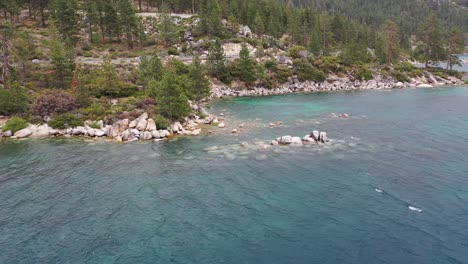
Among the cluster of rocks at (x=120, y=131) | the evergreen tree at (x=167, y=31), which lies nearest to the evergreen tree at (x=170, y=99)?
the cluster of rocks at (x=120, y=131)

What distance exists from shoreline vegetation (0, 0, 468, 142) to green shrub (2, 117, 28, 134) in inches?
5.2

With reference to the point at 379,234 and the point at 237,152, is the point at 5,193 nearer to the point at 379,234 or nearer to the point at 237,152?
the point at 237,152

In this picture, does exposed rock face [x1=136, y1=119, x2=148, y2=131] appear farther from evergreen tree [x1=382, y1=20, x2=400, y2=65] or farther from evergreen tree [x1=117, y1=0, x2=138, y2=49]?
evergreen tree [x1=382, y1=20, x2=400, y2=65]

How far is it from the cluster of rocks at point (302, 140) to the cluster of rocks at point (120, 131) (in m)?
12.8

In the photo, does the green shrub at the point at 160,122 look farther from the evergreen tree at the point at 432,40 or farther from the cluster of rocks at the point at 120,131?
the evergreen tree at the point at 432,40

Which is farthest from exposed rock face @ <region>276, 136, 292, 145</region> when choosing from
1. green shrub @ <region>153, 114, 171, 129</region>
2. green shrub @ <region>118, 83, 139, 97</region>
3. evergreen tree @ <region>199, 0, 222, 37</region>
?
evergreen tree @ <region>199, 0, 222, 37</region>

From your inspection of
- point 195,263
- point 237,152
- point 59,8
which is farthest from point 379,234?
point 59,8

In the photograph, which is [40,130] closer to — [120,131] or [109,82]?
[120,131]

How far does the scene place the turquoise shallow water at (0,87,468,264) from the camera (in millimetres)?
21828

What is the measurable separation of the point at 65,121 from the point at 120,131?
975 cm

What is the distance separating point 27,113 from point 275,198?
1776 inches

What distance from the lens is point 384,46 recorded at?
12962cm

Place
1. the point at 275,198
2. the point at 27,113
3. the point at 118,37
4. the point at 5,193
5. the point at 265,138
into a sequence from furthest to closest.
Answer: the point at 118,37
the point at 27,113
the point at 265,138
the point at 5,193
the point at 275,198

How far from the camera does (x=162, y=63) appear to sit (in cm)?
7444
